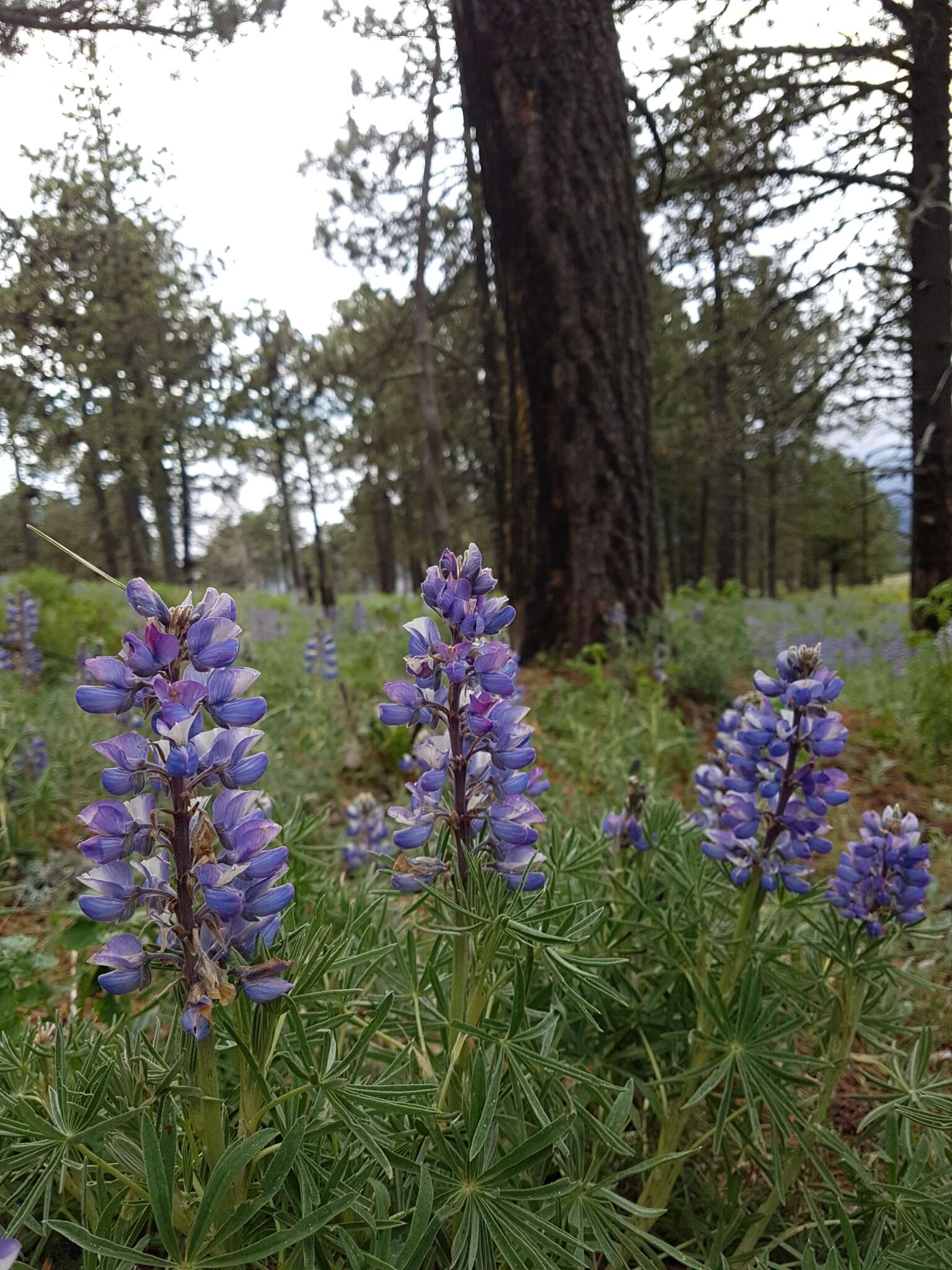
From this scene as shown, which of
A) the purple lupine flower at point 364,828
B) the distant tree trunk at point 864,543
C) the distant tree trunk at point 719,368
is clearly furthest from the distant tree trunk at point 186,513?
the distant tree trunk at point 864,543

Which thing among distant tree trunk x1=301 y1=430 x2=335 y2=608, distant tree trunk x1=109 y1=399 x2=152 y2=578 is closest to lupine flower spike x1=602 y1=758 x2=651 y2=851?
distant tree trunk x1=109 y1=399 x2=152 y2=578

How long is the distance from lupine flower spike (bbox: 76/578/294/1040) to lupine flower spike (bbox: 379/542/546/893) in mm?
241

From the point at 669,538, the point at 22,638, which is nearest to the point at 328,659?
the point at 22,638

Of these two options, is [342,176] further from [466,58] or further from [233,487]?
[233,487]

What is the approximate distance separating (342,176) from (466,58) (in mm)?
7196

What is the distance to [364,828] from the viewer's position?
9.27 ft

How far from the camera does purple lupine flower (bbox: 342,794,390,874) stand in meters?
2.78

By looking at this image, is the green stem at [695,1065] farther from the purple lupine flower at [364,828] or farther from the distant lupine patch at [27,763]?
the distant lupine patch at [27,763]

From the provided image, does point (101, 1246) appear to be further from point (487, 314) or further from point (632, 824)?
point (487, 314)

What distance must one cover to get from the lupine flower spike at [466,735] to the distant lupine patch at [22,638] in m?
4.39

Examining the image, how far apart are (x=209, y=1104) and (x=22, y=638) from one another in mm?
4573

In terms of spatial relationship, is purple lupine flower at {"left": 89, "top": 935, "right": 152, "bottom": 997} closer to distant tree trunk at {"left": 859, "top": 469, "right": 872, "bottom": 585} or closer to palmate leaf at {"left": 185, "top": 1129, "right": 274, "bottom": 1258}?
palmate leaf at {"left": 185, "top": 1129, "right": 274, "bottom": 1258}

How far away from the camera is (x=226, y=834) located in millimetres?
871

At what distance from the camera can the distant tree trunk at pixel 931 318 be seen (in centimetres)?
600
